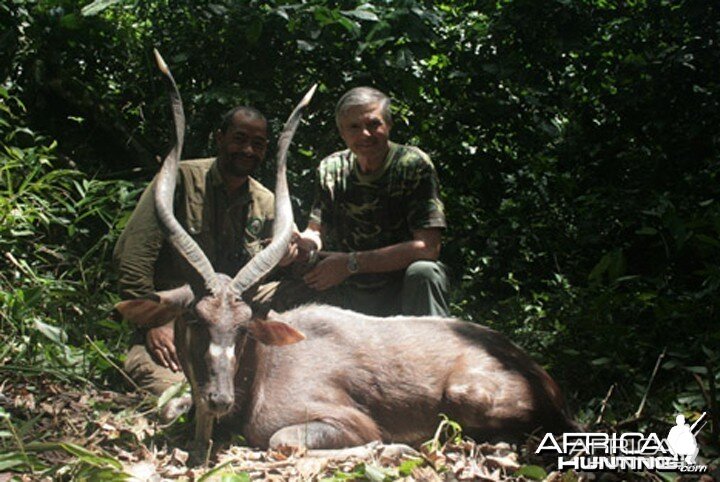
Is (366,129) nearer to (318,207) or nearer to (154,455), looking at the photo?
(318,207)

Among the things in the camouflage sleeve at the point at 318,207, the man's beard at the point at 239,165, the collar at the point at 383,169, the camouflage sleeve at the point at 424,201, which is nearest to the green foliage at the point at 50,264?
the man's beard at the point at 239,165

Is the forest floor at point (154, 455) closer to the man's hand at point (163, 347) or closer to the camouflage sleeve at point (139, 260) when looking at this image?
the man's hand at point (163, 347)

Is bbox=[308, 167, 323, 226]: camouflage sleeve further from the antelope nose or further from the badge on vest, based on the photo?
the antelope nose

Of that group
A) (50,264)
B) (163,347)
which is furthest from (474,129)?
(50,264)

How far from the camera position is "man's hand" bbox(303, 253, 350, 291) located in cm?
453

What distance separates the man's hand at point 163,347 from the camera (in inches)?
165

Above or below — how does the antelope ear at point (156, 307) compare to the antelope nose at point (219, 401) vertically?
above

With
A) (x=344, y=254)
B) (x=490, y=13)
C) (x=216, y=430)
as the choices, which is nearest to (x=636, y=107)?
(x=490, y=13)

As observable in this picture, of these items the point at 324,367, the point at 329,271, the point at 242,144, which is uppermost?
the point at 242,144

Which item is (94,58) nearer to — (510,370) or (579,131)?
(579,131)

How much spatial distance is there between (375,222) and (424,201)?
0.37 meters

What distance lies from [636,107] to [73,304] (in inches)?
182

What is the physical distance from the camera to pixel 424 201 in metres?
4.60

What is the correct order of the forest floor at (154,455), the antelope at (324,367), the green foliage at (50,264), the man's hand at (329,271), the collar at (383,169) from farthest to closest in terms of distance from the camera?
the collar at (383,169), the man's hand at (329,271), the green foliage at (50,264), the antelope at (324,367), the forest floor at (154,455)
